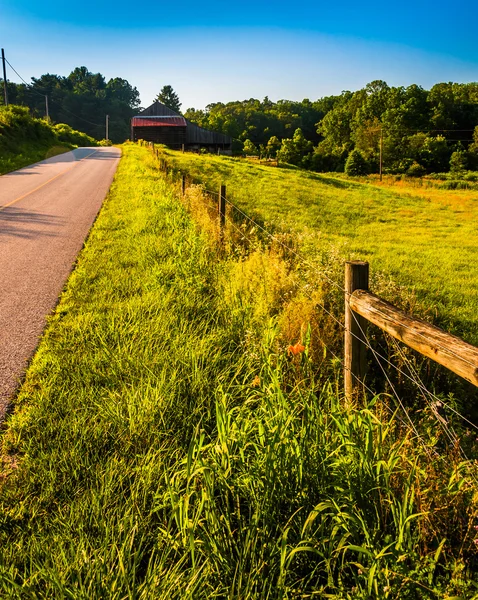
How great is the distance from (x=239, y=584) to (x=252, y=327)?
2672 millimetres

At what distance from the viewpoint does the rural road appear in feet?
13.7

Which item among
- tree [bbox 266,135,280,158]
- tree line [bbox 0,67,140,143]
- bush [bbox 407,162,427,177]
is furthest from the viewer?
tree [bbox 266,135,280,158]

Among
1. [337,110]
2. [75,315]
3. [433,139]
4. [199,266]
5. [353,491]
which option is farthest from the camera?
[337,110]

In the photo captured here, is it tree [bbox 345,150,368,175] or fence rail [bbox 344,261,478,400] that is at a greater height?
tree [bbox 345,150,368,175]

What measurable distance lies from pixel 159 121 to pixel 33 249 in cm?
5752

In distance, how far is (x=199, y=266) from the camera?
5.96 meters

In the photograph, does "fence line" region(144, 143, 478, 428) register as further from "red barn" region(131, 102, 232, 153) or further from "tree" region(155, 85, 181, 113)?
"tree" region(155, 85, 181, 113)

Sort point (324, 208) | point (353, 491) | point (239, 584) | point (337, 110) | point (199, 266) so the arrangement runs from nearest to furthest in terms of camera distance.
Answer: point (239, 584) → point (353, 491) → point (199, 266) → point (324, 208) → point (337, 110)

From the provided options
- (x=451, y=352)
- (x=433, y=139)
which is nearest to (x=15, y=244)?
(x=451, y=352)

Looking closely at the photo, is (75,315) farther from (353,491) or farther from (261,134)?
(261,134)

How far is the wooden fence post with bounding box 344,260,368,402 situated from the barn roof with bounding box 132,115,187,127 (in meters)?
62.1

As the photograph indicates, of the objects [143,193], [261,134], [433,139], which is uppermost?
[261,134]

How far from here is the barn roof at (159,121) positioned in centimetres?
5919

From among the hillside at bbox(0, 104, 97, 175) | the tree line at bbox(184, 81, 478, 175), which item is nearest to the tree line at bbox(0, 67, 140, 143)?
the tree line at bbox(184, 81, 478, 175)
